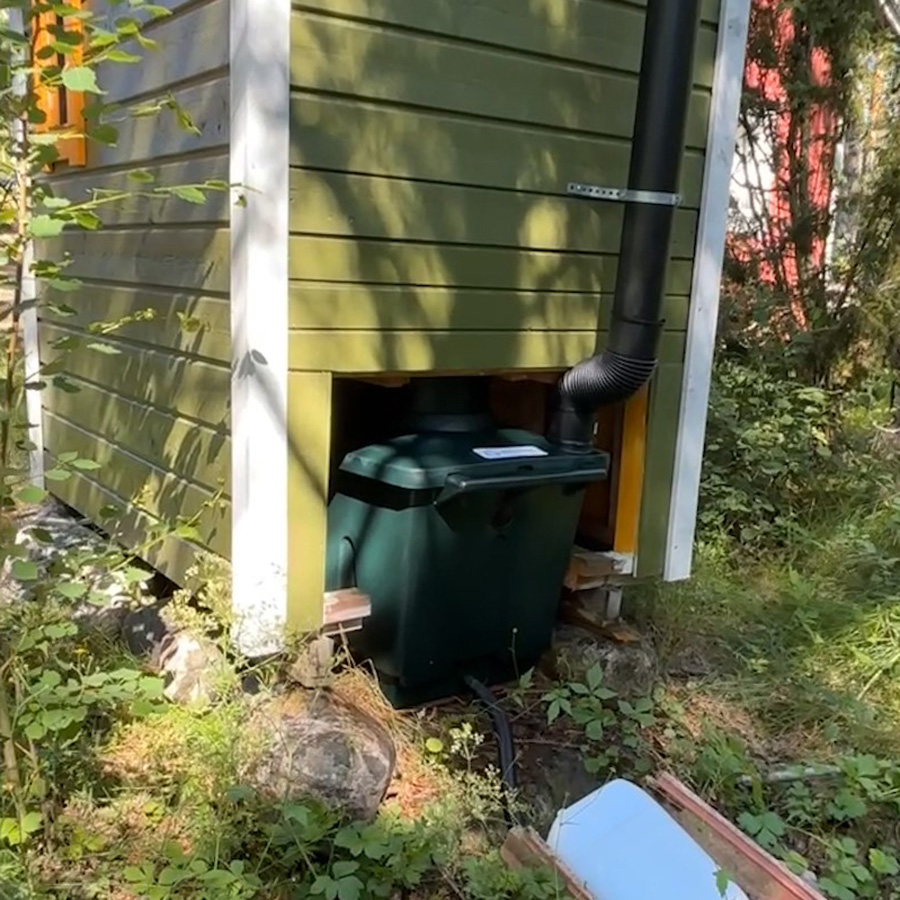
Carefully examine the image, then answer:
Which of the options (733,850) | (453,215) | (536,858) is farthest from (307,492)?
(733,850)

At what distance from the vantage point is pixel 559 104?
105 inches

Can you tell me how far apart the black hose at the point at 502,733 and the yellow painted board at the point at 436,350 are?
934mm

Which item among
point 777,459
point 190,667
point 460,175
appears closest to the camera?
point 460,175

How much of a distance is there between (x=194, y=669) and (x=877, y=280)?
3805mm

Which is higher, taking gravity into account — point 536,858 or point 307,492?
point 307,492

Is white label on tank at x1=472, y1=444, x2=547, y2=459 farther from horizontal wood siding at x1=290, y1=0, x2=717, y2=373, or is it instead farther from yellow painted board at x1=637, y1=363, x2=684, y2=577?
yellow painted board at x1=637, y1=363, x2=684, y2=577

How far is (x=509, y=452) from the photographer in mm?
2682

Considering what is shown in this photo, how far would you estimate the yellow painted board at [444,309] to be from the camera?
7.84 ft

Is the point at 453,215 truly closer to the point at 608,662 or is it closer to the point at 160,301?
the point at 160,301

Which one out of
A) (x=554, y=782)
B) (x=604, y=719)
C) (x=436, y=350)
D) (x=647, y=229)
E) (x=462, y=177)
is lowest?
(x=554, y=782)

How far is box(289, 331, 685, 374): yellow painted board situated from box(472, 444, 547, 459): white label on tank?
0.22 m

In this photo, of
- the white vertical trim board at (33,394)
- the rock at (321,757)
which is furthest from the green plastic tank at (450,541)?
the white vertical trim board at (33,394)

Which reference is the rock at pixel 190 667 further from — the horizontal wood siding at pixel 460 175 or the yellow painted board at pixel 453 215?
the yellow painted board at pixel 453 215

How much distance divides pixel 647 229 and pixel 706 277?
0.49 m
